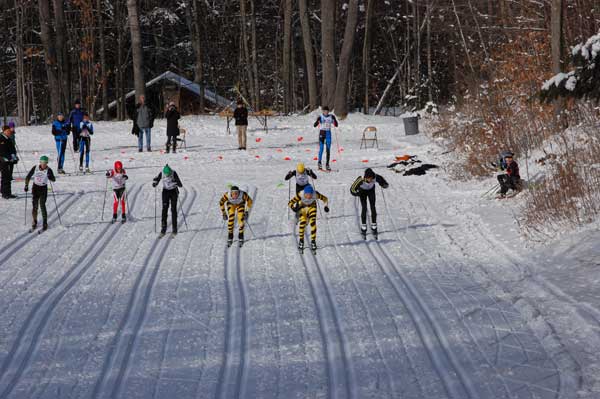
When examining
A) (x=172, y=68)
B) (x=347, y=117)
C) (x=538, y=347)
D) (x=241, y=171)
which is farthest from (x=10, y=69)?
(x=538, y=347)

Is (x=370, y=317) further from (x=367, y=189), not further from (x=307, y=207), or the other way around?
(x=367, y=189)

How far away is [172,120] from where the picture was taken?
25.9m

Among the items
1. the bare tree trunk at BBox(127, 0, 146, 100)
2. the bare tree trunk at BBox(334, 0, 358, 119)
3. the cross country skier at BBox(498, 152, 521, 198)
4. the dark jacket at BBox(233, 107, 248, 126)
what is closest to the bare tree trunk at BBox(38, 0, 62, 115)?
the bare tree trunk at BBox(127, 0, 146, 100)

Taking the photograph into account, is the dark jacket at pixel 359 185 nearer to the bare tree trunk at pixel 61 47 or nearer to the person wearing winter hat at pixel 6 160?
the person wearing winter hat at pixel 6 160

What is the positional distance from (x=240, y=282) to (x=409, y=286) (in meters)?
2.53

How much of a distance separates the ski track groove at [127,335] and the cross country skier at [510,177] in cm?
747

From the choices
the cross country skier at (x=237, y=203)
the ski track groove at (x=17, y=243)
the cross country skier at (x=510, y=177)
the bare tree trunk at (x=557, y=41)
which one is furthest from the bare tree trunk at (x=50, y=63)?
the cross country skier at (x=510, y=177)

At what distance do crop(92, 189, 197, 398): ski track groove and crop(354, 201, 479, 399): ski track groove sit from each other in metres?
3.26

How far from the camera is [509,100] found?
21.5 meters

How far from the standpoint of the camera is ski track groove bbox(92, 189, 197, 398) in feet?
26.0

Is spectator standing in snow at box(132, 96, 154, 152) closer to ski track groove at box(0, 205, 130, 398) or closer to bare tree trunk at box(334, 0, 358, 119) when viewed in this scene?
bare tree trunk at box(334, 0, 358, 119)

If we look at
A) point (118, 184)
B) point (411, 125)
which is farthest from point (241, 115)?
point (118, 184)

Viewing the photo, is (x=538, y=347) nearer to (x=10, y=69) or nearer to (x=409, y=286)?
(x=409, y=286)

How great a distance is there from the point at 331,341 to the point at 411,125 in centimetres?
2242
